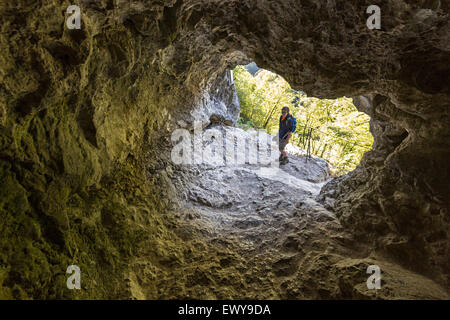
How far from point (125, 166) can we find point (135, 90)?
55.9 inches

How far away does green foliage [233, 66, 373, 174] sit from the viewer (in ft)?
29.9

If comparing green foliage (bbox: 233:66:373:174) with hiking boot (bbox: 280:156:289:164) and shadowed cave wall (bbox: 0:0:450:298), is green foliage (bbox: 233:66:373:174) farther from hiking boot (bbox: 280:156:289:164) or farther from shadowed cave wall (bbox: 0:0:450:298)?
shadowed cave wall (bbox: 0:0:450:298)

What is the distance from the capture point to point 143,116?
4691mm

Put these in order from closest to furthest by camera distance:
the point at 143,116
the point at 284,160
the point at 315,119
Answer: the point at 143,116 < the point at 284,160 < the point at 315,119

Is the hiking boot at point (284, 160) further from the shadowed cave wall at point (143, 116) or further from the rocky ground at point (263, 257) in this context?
the shadowed cave wall at point (143, 116)

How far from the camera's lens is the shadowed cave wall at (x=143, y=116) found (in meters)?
2.03

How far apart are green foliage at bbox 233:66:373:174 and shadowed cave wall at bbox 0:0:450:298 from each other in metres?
4.50

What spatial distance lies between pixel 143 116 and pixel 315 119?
902cm

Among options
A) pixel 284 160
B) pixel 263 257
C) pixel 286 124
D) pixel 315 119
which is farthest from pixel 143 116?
pixel 315 119

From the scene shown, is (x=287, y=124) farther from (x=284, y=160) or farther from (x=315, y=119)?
(x=315, y=119)

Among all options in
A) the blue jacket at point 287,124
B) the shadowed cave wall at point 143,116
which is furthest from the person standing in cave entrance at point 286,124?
the shadowed cave wall at point 143,116

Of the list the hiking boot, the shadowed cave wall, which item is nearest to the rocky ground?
the shadowed cave wall

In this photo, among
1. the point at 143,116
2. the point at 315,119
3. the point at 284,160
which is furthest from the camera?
the point at 315,119

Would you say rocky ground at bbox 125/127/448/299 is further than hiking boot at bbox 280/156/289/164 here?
No
